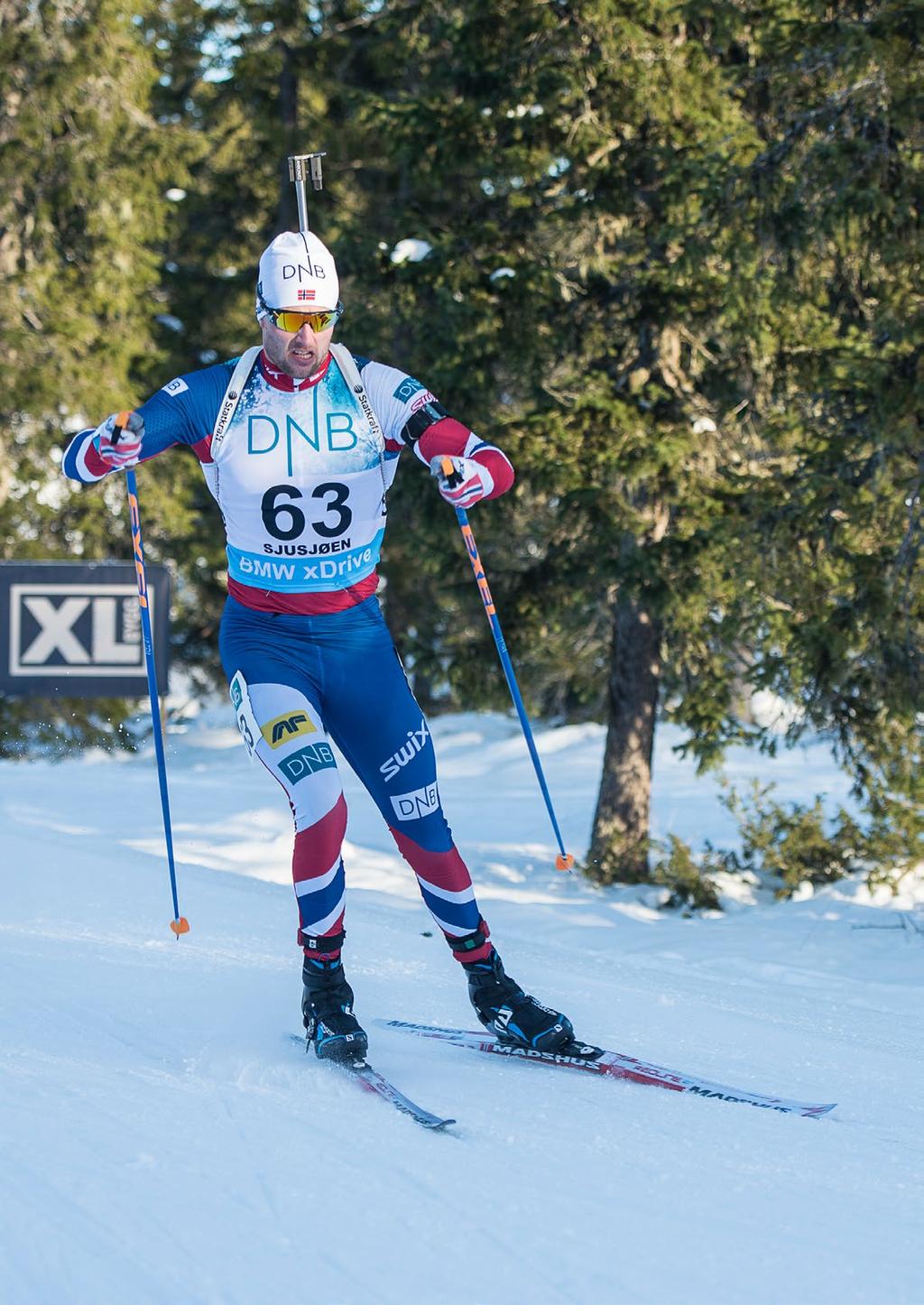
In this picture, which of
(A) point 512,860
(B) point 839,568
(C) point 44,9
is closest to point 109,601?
(A) point 512,860

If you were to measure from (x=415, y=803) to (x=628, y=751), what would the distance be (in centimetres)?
703

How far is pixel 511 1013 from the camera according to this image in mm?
4211

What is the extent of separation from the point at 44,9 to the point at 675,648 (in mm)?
11733

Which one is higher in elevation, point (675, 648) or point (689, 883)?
point (675, 648)

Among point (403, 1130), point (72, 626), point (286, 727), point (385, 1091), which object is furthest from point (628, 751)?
point (403, 1130)

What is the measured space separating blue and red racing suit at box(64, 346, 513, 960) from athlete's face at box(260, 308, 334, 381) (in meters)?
0.04

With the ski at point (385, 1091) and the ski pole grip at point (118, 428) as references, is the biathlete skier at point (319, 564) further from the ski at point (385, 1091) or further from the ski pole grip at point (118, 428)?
the ski at point (385, 1091)

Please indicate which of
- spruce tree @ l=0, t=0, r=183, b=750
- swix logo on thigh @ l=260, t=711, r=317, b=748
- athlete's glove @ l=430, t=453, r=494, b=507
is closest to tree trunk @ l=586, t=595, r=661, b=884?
athlete's glove @ l=430, t=453, r=494, b=507

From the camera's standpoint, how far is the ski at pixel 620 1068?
3764 mm

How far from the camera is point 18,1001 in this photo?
4539mm

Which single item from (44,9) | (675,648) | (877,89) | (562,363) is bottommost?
(675,648)

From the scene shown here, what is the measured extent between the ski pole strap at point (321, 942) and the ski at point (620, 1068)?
0.45 metres

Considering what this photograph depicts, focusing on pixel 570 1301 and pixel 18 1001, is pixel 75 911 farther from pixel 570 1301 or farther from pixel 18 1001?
pixel 570 1301

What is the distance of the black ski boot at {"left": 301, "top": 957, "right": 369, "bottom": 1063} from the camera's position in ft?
13.0
